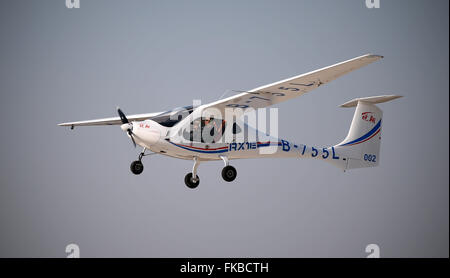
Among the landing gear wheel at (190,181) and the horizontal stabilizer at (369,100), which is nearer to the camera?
the landing gear wheel at (190,181)

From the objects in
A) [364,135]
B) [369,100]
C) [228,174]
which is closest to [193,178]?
[228,174]

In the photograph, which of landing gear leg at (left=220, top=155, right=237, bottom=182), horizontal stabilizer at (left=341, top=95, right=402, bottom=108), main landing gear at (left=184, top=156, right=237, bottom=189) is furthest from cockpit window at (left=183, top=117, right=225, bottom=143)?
horizontal stabilizer at (left=341, top=95, right=402, bottom=108)

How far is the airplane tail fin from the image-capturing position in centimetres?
2133

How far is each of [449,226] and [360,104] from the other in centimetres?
2142

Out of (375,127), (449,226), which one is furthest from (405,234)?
(375,127)

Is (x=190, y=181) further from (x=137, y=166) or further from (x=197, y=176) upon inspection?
(x=137, y=166)

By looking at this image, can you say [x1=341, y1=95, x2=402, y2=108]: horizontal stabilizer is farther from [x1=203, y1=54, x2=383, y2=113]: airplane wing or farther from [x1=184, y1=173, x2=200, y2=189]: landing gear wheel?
[x1=184, y1=173, x2=200, y2=189]: landing gear wheel

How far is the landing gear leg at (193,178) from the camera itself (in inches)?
715

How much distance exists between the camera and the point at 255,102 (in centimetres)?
1770

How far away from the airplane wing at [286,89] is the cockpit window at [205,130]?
1.35ft

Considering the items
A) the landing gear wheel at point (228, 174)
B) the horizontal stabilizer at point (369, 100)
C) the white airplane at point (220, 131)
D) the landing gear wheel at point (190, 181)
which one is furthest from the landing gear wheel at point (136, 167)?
the horizontal stabilizer at point (369, 100)

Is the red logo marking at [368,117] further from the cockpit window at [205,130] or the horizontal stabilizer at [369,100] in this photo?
the cockpit window at [205,130]

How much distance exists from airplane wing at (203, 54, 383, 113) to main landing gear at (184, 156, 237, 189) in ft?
5.51
